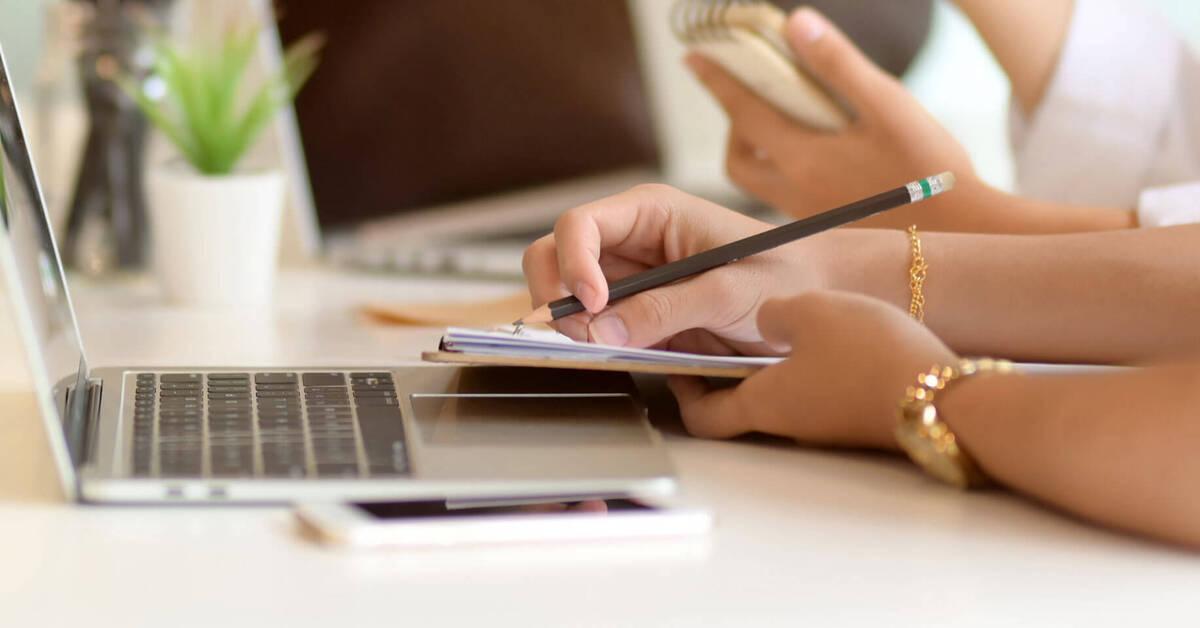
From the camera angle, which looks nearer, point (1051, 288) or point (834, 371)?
point (834, 371)

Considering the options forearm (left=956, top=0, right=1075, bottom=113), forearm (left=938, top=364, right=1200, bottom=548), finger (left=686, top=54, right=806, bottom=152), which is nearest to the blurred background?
finger (left=686, top=54, right=806, bottom=152)

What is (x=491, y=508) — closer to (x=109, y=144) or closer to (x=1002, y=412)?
(x=1002, y=412)

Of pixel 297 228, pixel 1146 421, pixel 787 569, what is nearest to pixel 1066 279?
pixel 1146 421

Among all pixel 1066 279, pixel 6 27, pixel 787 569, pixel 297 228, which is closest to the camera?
pixel 787 569

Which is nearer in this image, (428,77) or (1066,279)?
(1066,279)

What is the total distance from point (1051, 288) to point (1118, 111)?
470 millimetres

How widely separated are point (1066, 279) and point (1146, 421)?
206 mm

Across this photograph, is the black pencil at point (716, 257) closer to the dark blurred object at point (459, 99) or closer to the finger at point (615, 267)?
the finger at point (615, 267)

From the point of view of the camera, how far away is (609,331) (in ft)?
2.10

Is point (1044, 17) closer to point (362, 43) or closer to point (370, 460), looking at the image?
point (362, 43)

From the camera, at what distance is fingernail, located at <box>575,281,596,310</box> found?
643 millimetres

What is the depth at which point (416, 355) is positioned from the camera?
0.83 metres

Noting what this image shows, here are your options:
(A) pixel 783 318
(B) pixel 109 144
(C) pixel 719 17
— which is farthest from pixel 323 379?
(B) pixel 109 144

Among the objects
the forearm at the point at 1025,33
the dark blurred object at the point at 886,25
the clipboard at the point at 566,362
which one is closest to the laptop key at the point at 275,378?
the clipboard at the point at 566,362
